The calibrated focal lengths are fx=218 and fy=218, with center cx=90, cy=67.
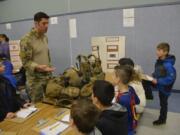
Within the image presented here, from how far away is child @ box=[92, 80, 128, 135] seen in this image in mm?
1562

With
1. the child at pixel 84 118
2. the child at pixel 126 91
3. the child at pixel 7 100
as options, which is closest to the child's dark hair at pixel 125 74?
the child at pixel 126 91

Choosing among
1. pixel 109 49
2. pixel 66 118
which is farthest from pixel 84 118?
pixel 109 49

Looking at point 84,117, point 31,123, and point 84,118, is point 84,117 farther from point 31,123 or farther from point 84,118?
point 31,123

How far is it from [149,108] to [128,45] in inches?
62.5

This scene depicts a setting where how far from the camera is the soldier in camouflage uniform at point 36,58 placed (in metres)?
2.75

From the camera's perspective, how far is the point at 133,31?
15.6 feet

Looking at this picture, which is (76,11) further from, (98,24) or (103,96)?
(103,96)

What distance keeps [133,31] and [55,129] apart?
346 cm

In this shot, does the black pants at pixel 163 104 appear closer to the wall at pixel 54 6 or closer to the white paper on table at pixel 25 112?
the white paper on table at pixel 25 112

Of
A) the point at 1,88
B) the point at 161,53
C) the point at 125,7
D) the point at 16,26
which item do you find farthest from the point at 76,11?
the point at 1,88

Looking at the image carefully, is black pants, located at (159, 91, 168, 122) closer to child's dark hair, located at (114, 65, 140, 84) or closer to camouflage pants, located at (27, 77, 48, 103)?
child's dark hair, located at (114, 65, 140, 84)

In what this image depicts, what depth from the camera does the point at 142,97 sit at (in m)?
2.99

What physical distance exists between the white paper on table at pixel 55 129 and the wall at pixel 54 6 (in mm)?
3489

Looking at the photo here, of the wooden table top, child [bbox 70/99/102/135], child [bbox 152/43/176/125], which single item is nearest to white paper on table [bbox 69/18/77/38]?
child [bbox 152/43/176/125]
